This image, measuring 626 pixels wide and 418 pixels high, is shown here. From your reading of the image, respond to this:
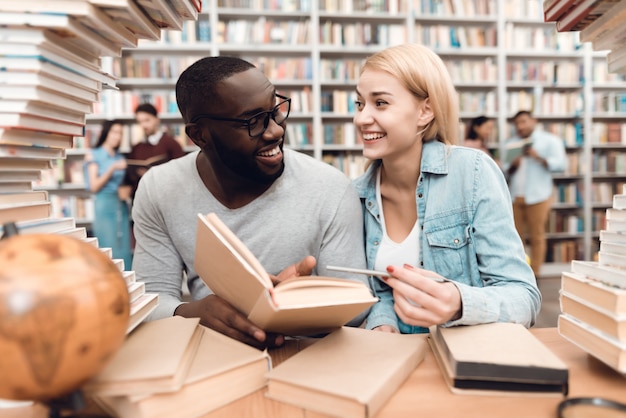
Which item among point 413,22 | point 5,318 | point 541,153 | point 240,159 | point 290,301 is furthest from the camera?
point 413,22

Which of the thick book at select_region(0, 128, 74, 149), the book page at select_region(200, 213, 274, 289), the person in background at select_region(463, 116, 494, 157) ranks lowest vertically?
the book page at select_region(200, 213, 274, 289)

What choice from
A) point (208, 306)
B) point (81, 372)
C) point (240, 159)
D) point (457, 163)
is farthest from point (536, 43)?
point (81, 372)

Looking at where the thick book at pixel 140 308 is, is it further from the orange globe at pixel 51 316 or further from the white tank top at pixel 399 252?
the white tank top at pixel 399 252

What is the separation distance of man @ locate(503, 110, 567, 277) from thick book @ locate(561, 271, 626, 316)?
360 cm

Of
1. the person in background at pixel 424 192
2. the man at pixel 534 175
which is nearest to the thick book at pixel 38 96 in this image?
the person in background at pixel 424 192

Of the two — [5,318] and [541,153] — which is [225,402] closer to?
[5,318]

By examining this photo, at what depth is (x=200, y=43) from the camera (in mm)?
4348

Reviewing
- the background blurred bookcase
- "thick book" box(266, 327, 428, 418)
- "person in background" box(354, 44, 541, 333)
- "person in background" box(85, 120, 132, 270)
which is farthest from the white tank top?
the background blurred bookcase

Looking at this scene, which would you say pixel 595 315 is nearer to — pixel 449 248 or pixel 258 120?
pixel 449 248

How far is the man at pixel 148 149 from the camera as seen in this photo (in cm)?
372

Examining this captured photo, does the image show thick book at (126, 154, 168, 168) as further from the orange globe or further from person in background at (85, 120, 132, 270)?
the orange globe

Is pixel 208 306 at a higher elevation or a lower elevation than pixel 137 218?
lower

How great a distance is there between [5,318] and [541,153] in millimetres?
4446

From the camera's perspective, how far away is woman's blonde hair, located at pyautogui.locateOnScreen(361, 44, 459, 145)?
4.07ft
